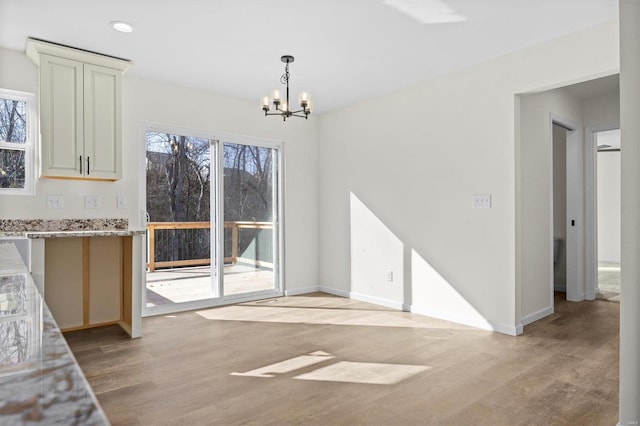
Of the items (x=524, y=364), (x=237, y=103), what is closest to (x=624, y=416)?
(x=524, y=364)

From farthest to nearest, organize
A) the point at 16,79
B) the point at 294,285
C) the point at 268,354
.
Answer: the point at 294,285, the point at 16,79, the point at 268,354

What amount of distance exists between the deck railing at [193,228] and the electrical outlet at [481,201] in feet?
8.61

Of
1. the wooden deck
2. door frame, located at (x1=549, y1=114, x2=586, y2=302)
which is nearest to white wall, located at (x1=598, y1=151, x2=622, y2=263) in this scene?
door frame, located at (x1=549, y1=114, x2=586, y2=302)

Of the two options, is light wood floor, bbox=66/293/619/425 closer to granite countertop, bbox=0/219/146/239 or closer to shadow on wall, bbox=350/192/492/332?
shadow on wall, bbox=350/192/492/332

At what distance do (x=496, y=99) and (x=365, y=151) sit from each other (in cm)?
170

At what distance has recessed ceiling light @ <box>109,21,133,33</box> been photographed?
119 inches

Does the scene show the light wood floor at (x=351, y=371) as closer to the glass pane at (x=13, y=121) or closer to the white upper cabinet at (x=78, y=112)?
the white upper cabinet at (x=78, y=112)

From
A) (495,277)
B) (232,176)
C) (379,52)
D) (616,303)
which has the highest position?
(379,52)

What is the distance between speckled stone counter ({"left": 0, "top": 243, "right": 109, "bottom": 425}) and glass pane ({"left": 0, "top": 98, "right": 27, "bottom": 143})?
3791 millimetres

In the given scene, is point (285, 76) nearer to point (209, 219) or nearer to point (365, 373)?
point (209, 219)

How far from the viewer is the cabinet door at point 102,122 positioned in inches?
143

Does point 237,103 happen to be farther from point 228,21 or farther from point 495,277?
point 495,277

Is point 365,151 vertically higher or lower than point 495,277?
higher

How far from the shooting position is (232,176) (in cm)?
495
